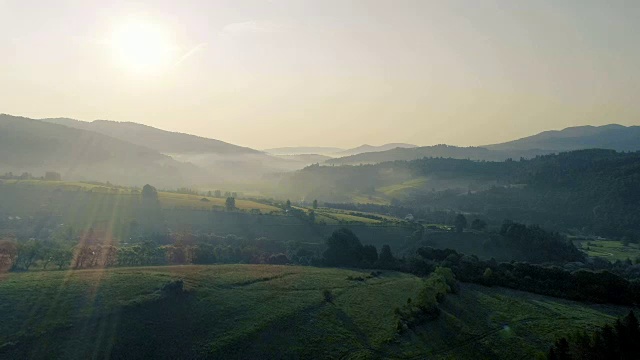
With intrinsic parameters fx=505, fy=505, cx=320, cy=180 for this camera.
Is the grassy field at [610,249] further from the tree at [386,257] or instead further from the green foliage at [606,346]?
the green foliage at [606,346]

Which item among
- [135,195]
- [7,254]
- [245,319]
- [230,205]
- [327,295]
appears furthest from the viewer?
[135,195]

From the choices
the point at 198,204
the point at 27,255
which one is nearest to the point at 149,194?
the point at 198,204

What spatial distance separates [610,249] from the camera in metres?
157

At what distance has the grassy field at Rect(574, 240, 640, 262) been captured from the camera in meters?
145

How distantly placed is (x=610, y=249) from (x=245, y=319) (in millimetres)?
133892

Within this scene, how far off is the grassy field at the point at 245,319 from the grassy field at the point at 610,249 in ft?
224

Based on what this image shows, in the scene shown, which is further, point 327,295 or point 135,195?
point 135,195

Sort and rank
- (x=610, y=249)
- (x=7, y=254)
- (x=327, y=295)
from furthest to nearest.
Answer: (x=610, y=249), (x=7, y=254), (x=327, y=295)

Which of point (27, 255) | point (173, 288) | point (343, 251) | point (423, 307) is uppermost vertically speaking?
point (27, 255)

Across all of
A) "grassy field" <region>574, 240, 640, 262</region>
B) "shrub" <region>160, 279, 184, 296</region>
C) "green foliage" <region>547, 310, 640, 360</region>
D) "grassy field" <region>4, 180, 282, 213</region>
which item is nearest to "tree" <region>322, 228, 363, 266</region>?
"shrub" <region>160, 279, 184, 296</region>

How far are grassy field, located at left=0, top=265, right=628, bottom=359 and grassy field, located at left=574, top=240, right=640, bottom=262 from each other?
68.2 m

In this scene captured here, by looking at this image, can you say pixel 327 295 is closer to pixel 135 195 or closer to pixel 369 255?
pixel 369 255

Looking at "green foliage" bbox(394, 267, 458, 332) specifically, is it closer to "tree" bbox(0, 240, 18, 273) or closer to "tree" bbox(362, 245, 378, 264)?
"tree" bbox(362, 245, 378, 264)

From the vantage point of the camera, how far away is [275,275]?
92625 mm
